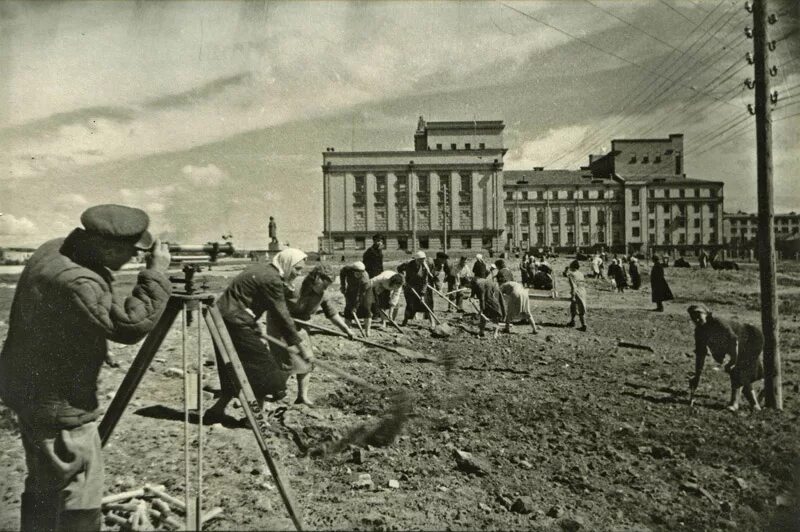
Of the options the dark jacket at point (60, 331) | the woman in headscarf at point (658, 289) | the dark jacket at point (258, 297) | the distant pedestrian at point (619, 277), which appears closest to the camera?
the dark jacket at point (60, 331)

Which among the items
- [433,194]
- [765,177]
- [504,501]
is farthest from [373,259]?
[433,194]

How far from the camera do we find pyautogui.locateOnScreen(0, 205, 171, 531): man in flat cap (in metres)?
1.87

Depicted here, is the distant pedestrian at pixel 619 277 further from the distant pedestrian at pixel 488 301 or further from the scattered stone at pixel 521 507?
the scattered stone at pixel 521 507

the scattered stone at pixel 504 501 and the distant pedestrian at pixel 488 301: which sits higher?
the distant pedestrian at pixel 488 301

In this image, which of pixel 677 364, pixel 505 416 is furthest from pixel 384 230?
pixel 677 364

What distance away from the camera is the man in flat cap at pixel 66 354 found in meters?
1.87

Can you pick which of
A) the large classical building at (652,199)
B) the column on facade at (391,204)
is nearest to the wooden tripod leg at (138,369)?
the large classical building at (652,199)

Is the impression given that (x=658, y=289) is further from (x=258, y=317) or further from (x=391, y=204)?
(x=391, y=204)

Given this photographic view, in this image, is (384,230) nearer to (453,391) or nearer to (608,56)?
(453,391)

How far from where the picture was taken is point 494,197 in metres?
22.5

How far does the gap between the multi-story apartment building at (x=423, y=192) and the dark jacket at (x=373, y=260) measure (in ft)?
0.83

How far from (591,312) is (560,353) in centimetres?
232

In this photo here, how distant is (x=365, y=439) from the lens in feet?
12.1

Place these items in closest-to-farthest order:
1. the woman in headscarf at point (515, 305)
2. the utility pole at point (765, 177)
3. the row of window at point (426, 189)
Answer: the utility pole at point (765, 177)
the woman in headscarf at point (515, 305)
the row of window at point (426, 189)
